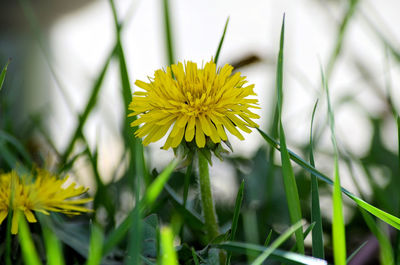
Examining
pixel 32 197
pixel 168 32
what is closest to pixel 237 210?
pixel 32 197

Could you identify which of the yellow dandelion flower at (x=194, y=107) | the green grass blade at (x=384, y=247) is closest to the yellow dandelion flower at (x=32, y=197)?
the yellow dandelion flower at (x=194, y=107)

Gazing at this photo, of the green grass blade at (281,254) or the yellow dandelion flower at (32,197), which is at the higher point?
the yellow dandelion flower at (32,197)

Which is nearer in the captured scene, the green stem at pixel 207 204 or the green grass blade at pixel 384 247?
the green grass blade at pixel 384 247

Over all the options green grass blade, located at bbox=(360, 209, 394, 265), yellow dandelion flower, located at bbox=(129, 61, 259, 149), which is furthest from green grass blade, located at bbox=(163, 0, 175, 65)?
green grass blade, located at bbox=(360, 209, 394, 265)

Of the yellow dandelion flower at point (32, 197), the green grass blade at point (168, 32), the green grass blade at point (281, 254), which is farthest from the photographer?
the green grass blade at point (168, 32)

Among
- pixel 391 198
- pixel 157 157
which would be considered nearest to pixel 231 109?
pixel 391 198

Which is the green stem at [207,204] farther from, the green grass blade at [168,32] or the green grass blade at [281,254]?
the green grass blade at [168,32]

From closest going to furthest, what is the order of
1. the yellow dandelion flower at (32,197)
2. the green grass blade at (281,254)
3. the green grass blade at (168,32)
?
the green grass blade at (281,254)
the yellow dandelion flower at (32,197)
the green grass blade at (168,32)

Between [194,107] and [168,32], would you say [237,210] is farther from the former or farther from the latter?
[168,32]

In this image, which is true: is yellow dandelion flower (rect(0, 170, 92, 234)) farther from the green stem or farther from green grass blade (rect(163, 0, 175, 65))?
green grass blade (rect(163, 0, 175, 65))
